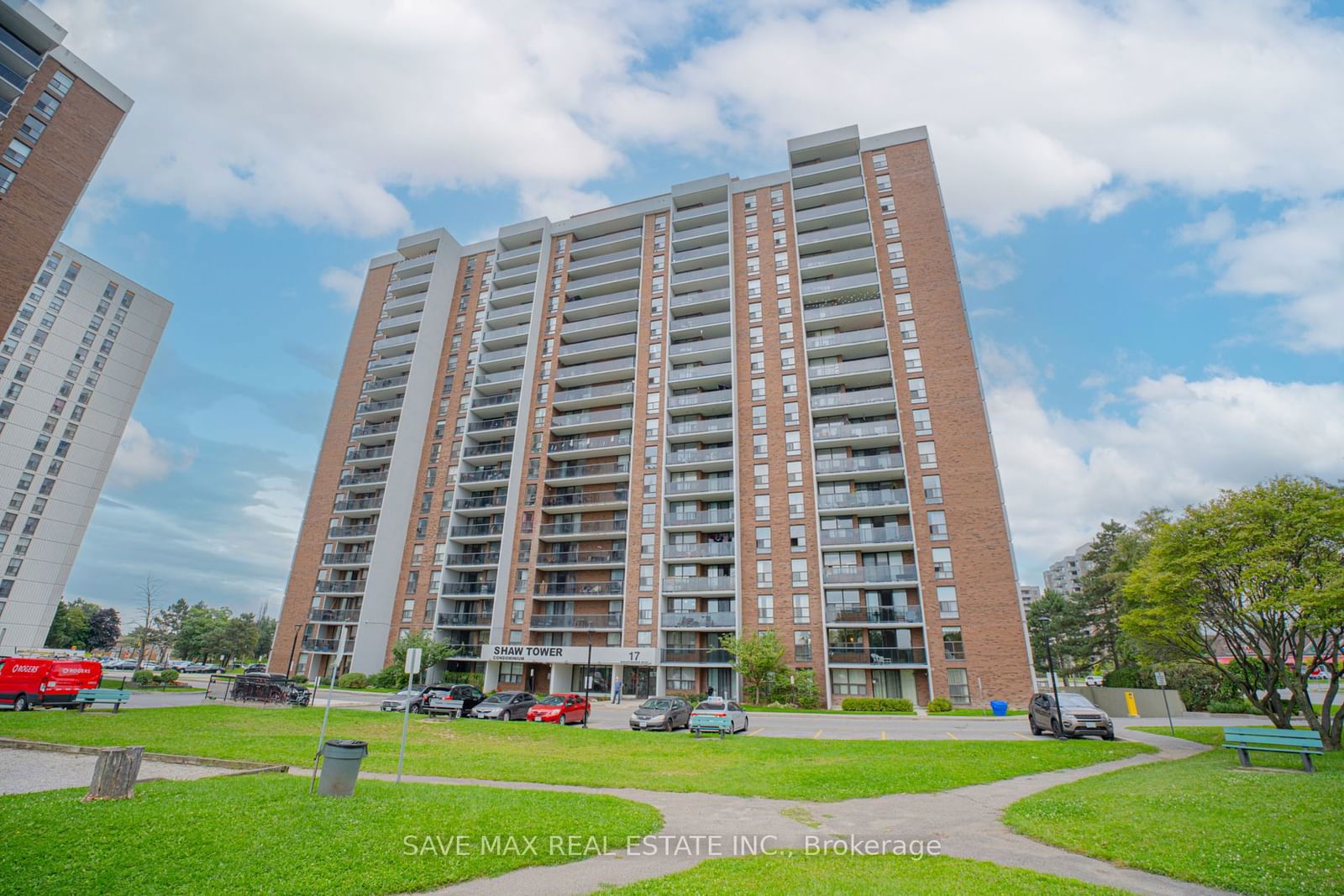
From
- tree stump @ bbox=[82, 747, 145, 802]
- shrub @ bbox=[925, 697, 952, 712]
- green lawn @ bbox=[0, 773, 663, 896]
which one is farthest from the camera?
shrub @ bbox=[925, 697, 952, 712]

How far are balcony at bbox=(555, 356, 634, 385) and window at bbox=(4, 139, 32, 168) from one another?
116ft

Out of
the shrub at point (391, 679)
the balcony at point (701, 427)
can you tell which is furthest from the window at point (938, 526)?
the shrub at point (391, 679)

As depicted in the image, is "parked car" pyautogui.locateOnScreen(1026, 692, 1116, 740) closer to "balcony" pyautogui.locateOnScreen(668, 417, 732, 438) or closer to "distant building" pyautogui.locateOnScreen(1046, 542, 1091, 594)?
"balcony" pyautogui.locateOnScreen(668, 417, 732, 438)

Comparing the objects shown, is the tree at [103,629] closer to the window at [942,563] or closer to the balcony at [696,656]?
the balcony at [696,656]

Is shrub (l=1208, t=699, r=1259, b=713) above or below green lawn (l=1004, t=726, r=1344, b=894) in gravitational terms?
above

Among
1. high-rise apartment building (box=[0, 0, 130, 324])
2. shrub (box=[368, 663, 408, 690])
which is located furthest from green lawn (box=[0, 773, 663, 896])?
shrub (box=[368, 663, 408, 690])

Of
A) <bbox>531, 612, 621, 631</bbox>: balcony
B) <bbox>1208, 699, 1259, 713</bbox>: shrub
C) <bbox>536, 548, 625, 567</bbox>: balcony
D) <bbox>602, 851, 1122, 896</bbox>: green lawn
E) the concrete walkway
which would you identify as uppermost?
<bbox>536, 548, 625, 567</bbox>: balcony

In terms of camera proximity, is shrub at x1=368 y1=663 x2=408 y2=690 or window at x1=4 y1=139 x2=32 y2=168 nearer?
window at x1=4 y1=139 x2=32 y2=168

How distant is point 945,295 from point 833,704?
100ft

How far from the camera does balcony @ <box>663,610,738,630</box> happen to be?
41.9m

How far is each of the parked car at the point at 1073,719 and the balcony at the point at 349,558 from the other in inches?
1895

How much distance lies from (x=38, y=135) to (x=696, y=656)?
53.0 m

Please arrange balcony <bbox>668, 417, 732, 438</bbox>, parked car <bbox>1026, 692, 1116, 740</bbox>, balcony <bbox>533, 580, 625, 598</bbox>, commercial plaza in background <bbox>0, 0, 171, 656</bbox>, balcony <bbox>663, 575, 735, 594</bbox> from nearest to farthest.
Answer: parked car <bbox>1026, 692, 1116, 740</bbox>
commercial plaza in background <bbox>0, 0, 171, 656</bbox>
balcony <bbox>663, 575, 735, 594</bbox>
balcony <bbox>533, 580, 625, 598</bbox>
balcony <bbox>668, 417, 732, 438</bbox>

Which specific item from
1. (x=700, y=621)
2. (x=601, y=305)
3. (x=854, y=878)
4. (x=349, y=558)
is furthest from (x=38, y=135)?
(x=854, y=878)
